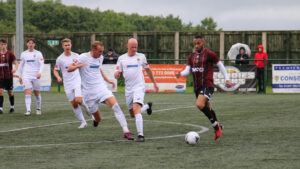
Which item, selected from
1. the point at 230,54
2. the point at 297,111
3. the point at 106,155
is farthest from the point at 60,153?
the point at 230,54

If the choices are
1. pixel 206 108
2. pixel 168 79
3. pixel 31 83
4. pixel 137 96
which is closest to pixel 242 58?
pixel 168 79

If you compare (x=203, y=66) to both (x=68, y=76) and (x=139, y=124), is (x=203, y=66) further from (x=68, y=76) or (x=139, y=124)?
(x=68, y=76)

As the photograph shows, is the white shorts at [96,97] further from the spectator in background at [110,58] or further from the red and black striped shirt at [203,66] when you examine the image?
the spectator in background at [110,58]

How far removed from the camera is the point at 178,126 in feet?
38.6

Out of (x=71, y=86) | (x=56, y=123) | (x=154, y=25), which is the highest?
(x=154, y=25)

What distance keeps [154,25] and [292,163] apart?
129 meters

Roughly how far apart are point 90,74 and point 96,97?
0.52 m

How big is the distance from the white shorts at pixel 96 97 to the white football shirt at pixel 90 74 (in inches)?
3.4

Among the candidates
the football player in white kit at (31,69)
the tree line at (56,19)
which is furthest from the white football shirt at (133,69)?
the tree line at (56,19)

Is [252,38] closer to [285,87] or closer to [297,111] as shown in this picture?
[285,87]

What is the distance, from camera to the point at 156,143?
9.11 metres

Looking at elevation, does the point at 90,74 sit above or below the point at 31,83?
above

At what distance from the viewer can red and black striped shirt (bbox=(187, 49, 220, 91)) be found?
9.80 m

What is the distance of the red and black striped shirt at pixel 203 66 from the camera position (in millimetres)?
9795
